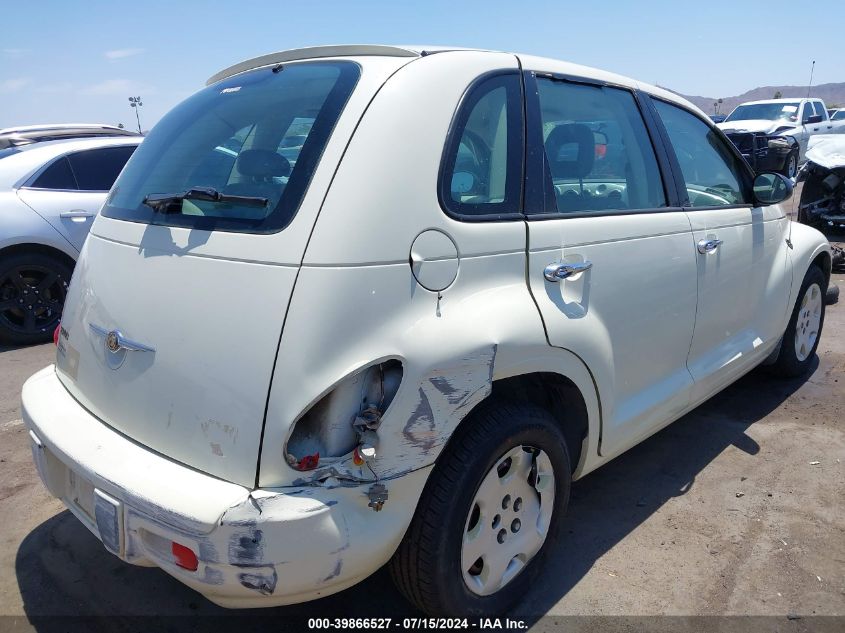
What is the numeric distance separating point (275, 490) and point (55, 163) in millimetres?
5327

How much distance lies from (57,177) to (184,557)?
204 inches

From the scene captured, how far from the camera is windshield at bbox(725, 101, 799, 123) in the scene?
50.6 feet

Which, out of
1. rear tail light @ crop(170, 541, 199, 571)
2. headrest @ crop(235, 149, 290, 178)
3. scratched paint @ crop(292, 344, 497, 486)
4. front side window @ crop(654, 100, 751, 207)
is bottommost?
rear tail light @ crop(170, 541, 199, 571)

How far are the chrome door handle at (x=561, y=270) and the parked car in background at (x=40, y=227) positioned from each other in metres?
4.64

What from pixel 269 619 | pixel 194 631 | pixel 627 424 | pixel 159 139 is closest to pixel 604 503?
pixel 627 424

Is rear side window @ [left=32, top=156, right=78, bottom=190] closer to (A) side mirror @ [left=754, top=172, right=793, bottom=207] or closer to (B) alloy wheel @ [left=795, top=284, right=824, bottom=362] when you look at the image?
(A) side mirror @ [left=754, top=172, right=793, bottom=207]

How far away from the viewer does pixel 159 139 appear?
264 centimetres

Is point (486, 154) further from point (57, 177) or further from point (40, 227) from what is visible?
point (57, 177)

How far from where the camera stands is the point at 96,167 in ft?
19.8

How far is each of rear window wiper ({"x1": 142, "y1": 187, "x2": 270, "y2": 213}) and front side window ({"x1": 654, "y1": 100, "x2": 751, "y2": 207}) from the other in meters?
2.05

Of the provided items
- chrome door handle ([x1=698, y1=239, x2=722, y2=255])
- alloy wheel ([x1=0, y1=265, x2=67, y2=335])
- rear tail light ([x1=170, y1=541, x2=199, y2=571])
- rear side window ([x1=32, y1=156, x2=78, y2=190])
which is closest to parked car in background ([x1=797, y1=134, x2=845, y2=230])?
chrome door handle ([x1=698, y1=239, x2=722, y2=255])

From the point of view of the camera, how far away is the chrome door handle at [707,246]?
304 centimetres

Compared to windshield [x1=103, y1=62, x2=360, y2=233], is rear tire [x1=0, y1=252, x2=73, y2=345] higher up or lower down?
lower down

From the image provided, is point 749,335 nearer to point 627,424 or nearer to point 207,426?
point 627,424
